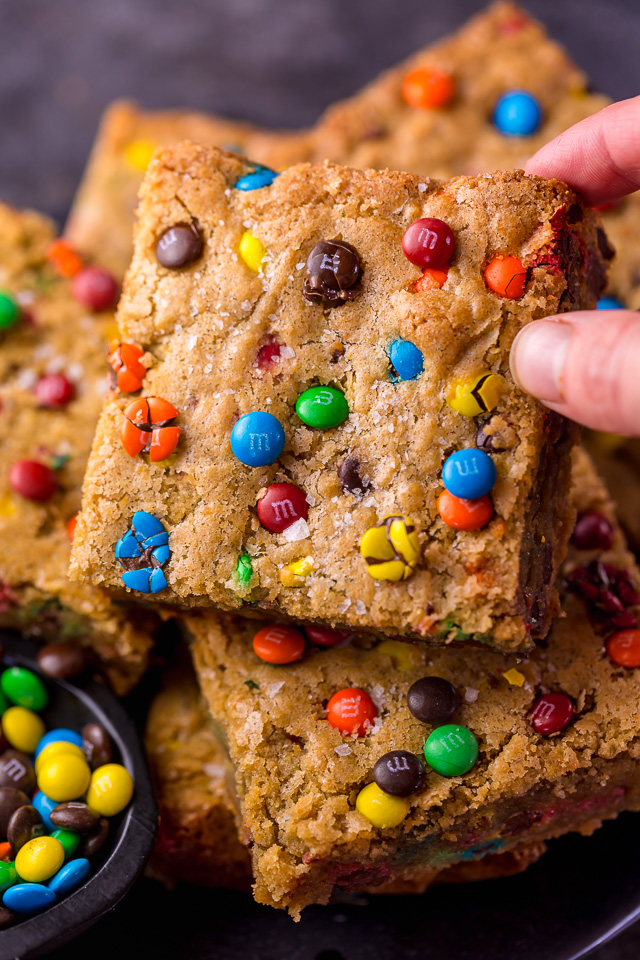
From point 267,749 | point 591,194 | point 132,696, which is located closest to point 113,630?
point 132,696

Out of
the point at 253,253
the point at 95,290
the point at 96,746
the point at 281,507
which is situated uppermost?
the point at 253,253

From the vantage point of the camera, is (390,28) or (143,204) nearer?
(143,204)

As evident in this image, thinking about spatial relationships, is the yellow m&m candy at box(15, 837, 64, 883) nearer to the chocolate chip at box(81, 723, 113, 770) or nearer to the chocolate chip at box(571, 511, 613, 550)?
the chocolate chip at box(81, 723, 113, 770)

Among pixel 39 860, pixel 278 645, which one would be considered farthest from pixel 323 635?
pixel 39 860

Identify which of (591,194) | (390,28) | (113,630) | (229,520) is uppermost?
(390,28)

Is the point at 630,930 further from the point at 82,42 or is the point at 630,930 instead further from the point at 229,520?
the point at 82,42

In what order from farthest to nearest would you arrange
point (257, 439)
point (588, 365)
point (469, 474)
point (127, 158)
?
Answer: point (127, 158)
point (257, 439)
point (469, 474)
point (588, 365)

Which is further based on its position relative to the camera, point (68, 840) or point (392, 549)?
point (68, 840)

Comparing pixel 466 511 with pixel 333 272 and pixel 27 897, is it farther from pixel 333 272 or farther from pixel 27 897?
pixel 27 897
